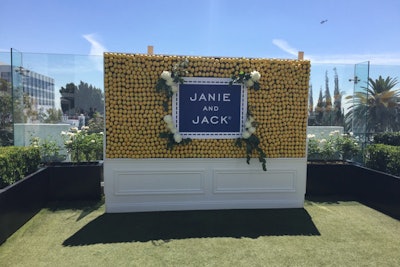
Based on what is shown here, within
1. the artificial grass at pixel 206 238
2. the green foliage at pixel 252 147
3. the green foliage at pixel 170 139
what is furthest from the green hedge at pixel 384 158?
the green foliage at pixel 170 139

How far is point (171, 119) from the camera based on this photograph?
4.65 m

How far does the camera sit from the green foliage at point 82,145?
5.95m

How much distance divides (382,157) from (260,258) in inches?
135

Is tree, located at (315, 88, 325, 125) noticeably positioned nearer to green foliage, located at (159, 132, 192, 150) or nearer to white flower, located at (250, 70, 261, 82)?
white flower, located at (250, 70, 261, 82)

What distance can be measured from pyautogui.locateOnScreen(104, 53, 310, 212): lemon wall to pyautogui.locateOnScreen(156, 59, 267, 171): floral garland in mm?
100

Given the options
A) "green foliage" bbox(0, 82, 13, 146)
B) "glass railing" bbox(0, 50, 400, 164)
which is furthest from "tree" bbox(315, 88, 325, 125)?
"green foliage" bbox(0, 82, 13, 146)

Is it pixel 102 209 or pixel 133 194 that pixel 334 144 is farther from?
pixel 102 209

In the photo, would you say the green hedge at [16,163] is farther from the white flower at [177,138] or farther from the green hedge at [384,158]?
the green hedge at [384,158]

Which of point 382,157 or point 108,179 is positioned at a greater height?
point 382,157

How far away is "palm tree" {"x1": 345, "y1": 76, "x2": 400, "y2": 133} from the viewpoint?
22.5ft

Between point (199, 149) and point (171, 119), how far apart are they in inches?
26.1

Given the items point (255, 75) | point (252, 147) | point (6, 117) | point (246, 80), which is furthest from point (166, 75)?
point (6, 117)

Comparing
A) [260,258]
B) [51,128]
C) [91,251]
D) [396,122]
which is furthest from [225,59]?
[396,122]

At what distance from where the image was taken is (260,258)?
11.1 ft
